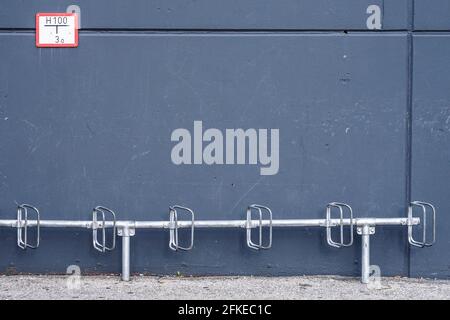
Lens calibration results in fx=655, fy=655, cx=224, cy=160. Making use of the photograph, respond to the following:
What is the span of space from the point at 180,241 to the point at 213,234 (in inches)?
11.5

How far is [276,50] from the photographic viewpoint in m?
5.54

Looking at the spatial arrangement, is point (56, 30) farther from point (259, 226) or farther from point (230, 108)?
point (259, 226)

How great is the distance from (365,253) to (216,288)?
127cm

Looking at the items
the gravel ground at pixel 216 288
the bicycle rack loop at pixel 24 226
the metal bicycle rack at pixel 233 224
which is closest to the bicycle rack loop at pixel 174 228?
the metal bicycle rack at pixel 233 224

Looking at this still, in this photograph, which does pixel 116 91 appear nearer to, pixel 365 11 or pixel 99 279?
pixel 99 279

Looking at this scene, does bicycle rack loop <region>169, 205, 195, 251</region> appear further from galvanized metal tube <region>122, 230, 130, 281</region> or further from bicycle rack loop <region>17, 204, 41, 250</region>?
bicycle rack loop <region>17, 204, 41, 250</region>

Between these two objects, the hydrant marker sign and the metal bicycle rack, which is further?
the hydrant marker sign

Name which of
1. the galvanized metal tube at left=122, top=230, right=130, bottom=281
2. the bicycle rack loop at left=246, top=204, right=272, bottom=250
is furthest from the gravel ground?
the bicycle rack loop at left=246, top=204, right=272, bottom=250

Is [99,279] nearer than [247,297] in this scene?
No

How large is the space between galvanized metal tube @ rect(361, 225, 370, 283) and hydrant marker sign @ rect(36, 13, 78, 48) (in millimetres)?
2891

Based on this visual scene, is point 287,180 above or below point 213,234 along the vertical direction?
above

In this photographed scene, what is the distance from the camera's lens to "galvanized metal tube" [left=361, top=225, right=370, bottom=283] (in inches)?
213

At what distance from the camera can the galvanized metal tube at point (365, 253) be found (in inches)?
213
